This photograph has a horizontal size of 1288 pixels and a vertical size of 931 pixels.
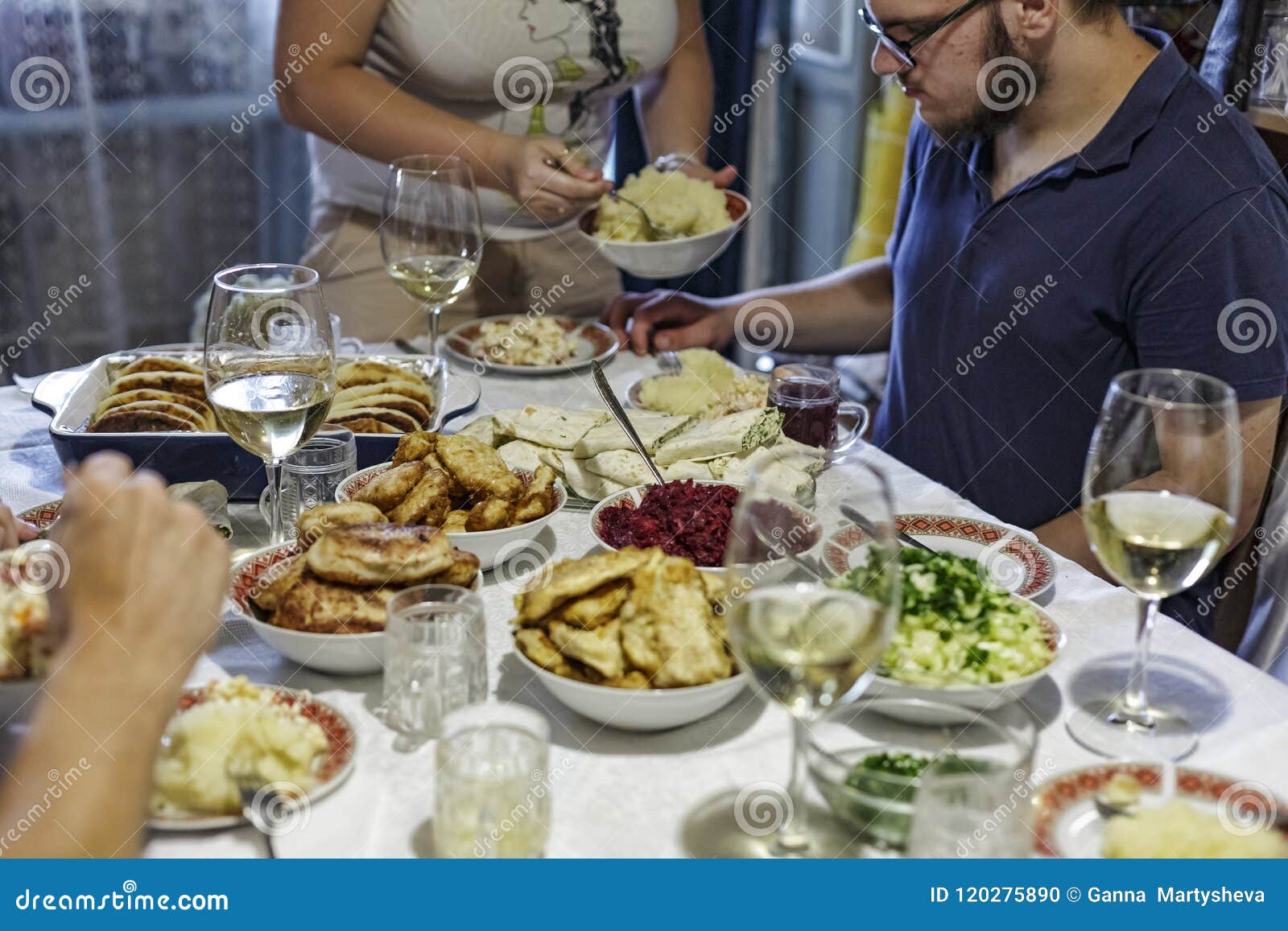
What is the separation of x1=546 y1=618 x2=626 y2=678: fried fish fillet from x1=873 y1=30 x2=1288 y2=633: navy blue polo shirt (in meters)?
1.16

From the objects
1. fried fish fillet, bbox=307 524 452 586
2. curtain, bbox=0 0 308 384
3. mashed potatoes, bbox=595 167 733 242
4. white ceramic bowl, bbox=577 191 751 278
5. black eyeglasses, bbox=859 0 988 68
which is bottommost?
curtain, bbox=0 0 308 384

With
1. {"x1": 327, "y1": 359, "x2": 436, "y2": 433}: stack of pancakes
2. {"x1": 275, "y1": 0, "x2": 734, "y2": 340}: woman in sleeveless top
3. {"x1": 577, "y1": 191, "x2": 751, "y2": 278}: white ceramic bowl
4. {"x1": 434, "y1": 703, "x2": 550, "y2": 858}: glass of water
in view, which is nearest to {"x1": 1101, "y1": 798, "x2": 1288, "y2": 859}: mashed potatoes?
{"x1": 434, "y1": 703, "x2": 550, "y2": 858}: glass of water

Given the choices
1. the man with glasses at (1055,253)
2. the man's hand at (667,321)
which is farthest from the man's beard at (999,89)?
the man's hand at (667,321)

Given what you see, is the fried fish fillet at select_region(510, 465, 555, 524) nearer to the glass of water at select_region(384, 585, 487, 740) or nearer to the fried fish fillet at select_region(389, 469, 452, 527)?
the fried fish fillet at select_region(389, 469, 452, 527)

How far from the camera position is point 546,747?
3.08 feet

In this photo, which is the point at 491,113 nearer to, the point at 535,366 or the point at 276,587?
the point at 535,366

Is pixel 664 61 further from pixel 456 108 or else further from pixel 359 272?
pixel 359 272

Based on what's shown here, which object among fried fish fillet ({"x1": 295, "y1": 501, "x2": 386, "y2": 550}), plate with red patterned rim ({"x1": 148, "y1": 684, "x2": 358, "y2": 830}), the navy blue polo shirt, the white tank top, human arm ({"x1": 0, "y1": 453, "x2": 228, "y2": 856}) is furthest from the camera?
the white tank top

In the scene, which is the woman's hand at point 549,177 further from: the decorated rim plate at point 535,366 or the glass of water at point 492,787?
the glass of water at point 492,787

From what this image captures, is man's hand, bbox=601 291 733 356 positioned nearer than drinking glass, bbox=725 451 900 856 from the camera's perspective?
No

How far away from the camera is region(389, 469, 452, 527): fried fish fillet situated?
1352 mm

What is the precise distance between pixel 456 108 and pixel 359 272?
409 mm

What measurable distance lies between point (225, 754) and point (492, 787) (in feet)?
0.73
